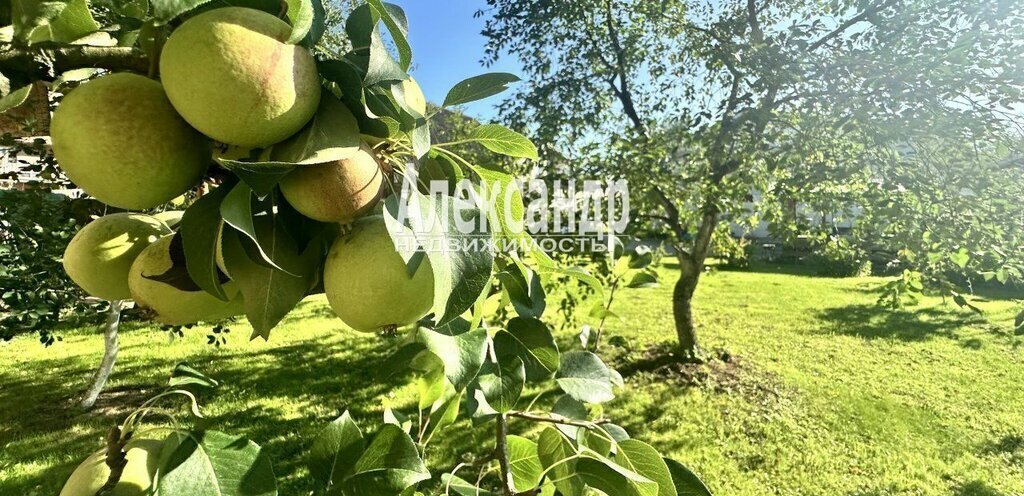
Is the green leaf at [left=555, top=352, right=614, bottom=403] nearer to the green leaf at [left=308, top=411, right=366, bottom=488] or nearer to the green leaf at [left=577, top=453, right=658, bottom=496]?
the green leaf at [left=577, top=453, right=658, bottom=496]

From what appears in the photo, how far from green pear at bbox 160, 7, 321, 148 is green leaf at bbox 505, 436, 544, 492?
80cm

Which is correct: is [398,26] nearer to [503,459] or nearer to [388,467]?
[388,467]

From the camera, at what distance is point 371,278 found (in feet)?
1.74

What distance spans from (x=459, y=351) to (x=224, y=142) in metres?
0.41

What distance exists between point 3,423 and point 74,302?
1756mm


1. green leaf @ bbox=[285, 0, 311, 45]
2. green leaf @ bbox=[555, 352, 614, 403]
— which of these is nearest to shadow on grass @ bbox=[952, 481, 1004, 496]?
green leaf @ bbox=[555, 352, 614, 403]

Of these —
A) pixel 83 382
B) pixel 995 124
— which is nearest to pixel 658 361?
pixel 995 124

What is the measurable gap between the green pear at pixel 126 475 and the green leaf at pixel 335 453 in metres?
0.20

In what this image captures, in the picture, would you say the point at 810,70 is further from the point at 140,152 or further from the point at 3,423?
the point at 3,423

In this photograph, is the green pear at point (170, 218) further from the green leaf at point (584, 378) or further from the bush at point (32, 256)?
the bush at point (32, 256)

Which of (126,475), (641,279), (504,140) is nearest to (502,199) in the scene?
(504,140)

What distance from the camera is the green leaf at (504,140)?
2.42 ft

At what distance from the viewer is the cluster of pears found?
0.44 meters

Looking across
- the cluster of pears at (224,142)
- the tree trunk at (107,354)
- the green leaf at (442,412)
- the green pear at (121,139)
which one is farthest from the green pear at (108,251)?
the tree trunk at (107,354)
